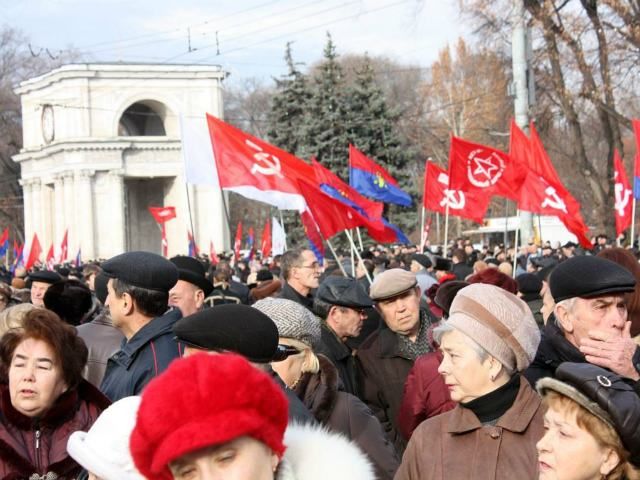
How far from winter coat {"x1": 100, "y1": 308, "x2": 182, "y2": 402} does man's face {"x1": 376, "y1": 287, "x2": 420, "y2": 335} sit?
1.52m

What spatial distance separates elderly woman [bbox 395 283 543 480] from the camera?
363 cm

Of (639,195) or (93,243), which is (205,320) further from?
(93,243)

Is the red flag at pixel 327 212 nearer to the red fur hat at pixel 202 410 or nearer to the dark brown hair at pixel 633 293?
the dark brown hair at pixel 633 293

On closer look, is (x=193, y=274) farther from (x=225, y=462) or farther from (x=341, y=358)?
(x=225, y=462)

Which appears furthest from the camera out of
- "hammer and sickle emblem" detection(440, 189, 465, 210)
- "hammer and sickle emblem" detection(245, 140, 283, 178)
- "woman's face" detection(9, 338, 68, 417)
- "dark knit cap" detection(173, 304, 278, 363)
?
"hammer and sickle emblem" detection(440, 189, 465, 210)

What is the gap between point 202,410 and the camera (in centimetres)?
228

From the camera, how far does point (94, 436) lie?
3.00 m

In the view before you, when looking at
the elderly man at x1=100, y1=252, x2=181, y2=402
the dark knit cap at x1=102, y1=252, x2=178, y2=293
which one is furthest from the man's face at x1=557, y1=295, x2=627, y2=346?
the dark knit cap at x1=102, y1=252, x2=178, y2=293

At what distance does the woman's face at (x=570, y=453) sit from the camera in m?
3.01

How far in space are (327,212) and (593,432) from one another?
29.2 feet

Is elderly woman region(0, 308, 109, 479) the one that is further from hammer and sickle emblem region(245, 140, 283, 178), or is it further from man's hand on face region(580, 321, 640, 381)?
hammer and sickle emblem region(245, 140, 283, 178)

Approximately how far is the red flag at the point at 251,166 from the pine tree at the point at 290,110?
39199mm

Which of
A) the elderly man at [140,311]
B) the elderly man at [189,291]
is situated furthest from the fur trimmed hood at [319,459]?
the elderly man at [189,291]

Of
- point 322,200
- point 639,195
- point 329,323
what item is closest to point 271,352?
point 329,323
